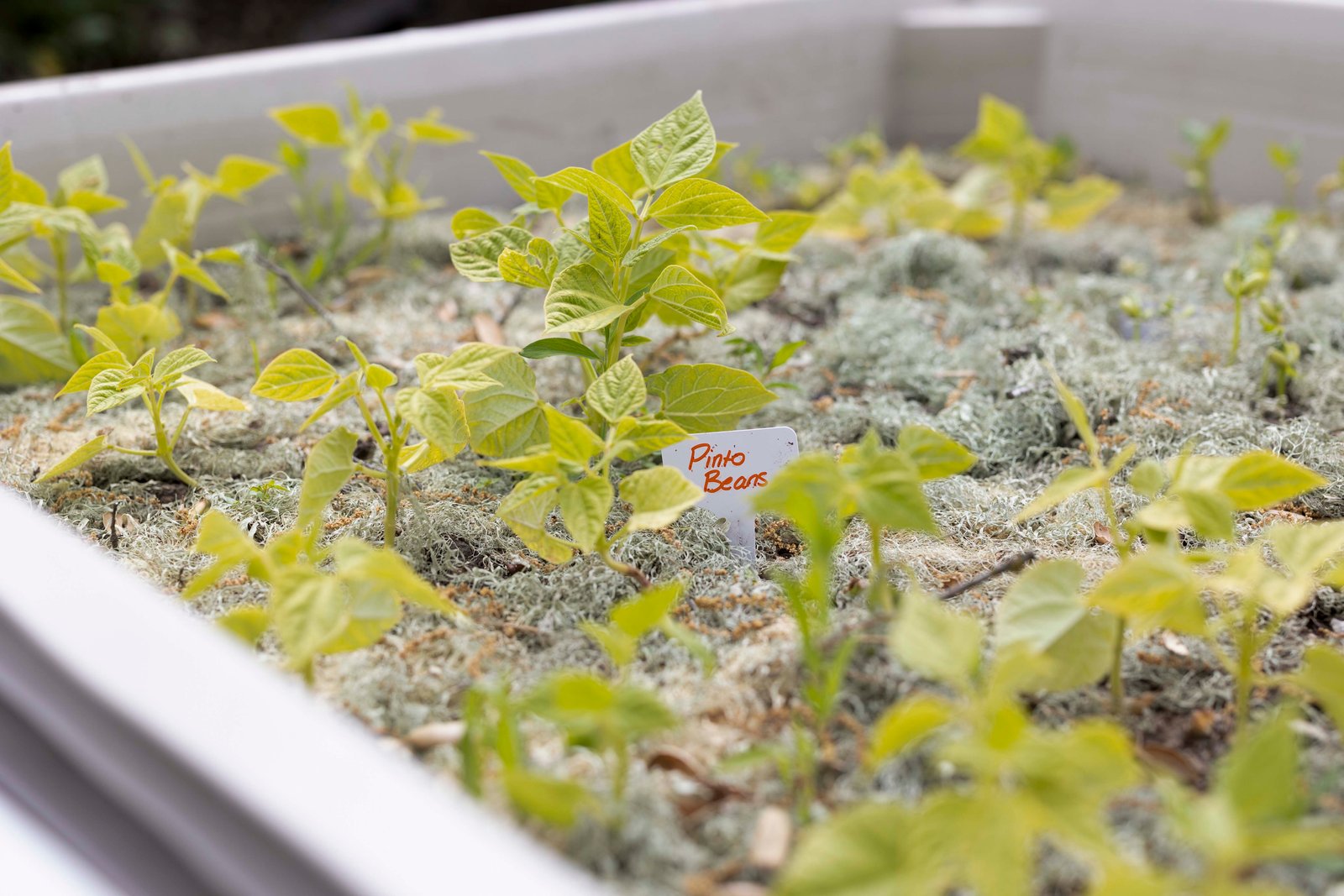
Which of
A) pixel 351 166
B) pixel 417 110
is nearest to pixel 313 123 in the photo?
pixel 351 166

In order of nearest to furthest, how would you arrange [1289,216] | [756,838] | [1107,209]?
[756,838] < [1289,216] < [1107,209]

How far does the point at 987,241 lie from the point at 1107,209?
0.31m

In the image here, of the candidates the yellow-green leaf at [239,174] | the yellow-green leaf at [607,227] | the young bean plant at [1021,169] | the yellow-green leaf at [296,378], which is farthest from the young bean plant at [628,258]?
the young bean plant at [1021,169]

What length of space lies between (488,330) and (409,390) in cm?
50

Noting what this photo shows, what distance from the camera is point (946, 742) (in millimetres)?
556

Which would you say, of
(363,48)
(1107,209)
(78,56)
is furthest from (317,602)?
(78,56)

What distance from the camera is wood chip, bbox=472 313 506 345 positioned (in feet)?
3.84

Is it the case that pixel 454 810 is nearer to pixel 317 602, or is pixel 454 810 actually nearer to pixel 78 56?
pixel 317 602

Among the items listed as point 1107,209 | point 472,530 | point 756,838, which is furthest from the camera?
point 1107,209

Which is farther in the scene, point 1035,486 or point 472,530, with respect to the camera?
point 1035,486

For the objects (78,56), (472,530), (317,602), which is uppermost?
(317,602)

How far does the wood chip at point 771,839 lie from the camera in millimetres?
517

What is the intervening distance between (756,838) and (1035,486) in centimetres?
52

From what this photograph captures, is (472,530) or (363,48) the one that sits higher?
(363,48)
